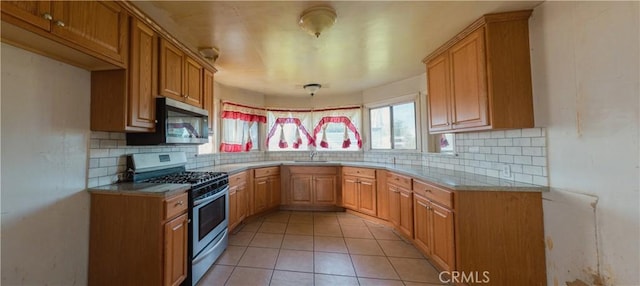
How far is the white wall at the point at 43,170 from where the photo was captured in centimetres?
135

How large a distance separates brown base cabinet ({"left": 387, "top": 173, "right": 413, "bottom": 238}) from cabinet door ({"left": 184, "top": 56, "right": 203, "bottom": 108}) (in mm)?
2522

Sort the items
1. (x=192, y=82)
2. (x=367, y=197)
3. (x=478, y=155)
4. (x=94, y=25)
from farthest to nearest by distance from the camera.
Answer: (x=367, y=197) → (x=192, y=82) → (x=478, y=155) → (x=94, y=25)

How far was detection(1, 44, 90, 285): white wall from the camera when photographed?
1.35 metres

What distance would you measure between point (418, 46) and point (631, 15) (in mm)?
1368

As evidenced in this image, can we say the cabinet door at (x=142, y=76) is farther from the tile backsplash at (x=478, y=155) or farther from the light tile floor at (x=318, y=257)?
the light tile floor at (x=318, y=257)

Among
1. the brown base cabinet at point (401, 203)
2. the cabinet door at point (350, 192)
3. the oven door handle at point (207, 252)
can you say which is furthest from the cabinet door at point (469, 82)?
the oven door handle at point (207, 252)

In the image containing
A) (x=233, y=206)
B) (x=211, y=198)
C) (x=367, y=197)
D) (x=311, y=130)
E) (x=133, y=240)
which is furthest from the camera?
(x=311, y=130)

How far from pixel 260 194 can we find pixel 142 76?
7.56ft

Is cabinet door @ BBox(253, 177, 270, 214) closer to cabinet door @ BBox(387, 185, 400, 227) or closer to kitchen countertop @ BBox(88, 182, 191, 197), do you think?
kitchen countertop @ BBox(88, 182, 191, 197)

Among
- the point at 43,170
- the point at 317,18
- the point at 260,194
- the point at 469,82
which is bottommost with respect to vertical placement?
the point at 260,194

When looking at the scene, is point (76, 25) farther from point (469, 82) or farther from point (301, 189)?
point (301, 189)

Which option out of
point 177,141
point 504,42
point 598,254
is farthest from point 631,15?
point 177,141

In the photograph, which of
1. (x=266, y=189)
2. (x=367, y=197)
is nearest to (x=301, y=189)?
(x=266, y=189)

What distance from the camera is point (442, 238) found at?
204cm
